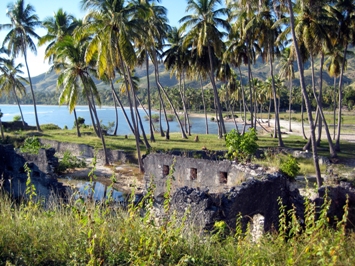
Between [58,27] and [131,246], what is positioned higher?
[58,27]

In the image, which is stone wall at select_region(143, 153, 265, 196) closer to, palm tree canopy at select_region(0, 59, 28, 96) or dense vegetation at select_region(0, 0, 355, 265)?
dense vegetation at select_region(0, 0, 355, 265)

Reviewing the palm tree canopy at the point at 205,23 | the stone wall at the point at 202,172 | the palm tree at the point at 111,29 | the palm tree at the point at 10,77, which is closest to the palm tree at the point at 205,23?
the palm tree canopy at the point at 205,23

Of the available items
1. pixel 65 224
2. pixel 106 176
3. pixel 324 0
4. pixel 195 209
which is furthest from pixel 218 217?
pixel 324 0

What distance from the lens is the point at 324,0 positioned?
1862 cm

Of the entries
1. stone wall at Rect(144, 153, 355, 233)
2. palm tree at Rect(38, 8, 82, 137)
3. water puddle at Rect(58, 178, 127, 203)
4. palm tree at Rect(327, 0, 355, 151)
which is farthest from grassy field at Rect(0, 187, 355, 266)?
palm tree at Rect(38, 8, 82, 137)

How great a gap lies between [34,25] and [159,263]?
118 ft

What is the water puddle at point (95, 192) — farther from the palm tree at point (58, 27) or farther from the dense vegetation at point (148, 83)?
the palm tree at point (58, 27)

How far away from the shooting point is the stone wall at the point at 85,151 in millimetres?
23828

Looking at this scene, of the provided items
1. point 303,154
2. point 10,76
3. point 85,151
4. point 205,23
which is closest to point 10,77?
point 10,76

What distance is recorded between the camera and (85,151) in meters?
25.9

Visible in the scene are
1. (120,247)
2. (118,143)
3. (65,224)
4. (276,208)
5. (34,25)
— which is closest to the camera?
(120,247)

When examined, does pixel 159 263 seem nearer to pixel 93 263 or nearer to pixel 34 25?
pixel 93 263

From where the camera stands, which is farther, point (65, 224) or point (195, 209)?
point (195, 209)

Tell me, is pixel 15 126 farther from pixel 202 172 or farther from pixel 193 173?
pixel 202 172
